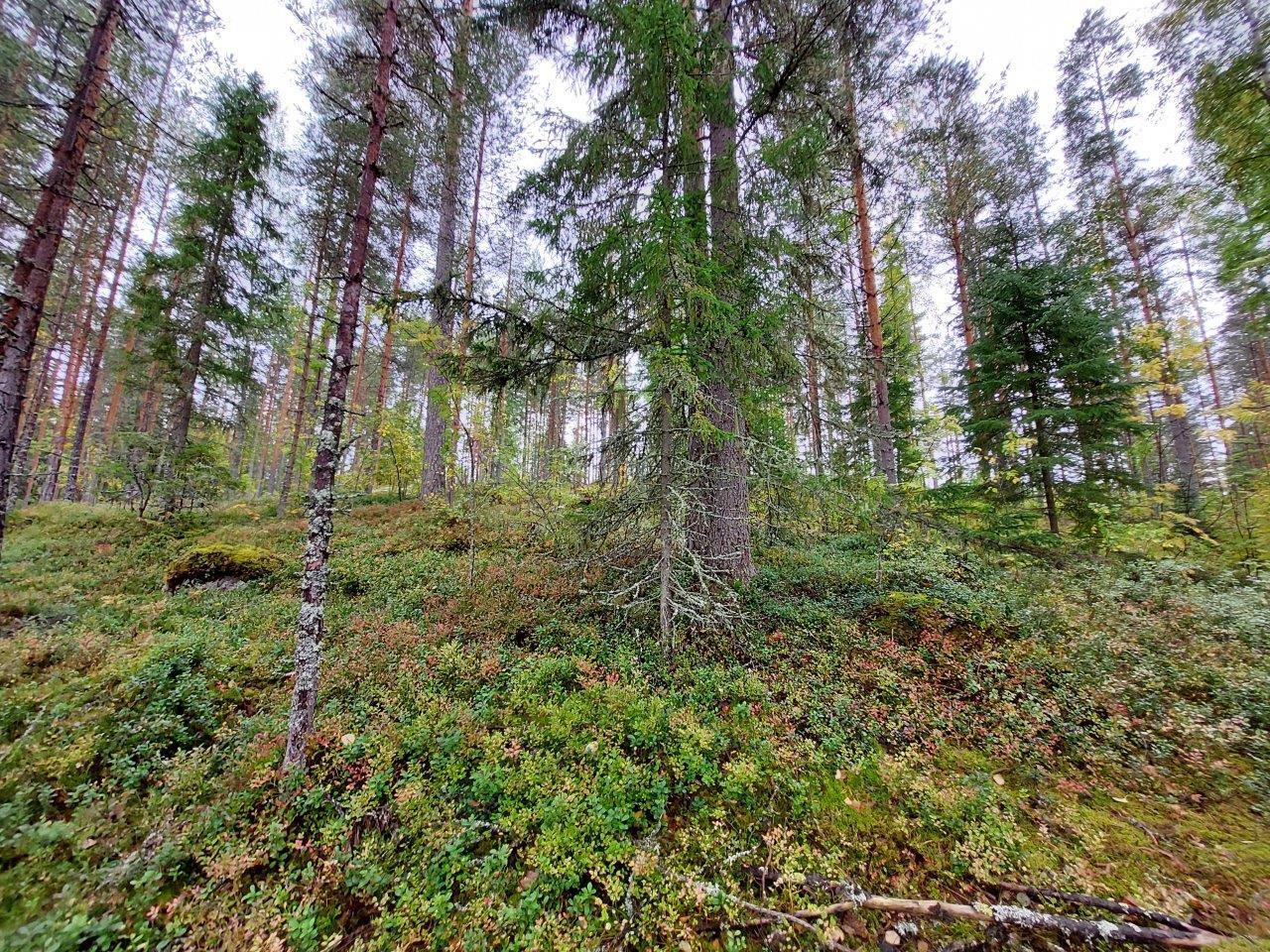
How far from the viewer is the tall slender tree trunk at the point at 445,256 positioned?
6129 millimetres

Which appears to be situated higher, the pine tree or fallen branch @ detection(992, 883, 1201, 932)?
the pine tree

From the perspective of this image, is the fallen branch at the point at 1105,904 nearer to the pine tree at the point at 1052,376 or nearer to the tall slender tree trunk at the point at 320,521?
the tall slender tree trunk at the point at 320,521

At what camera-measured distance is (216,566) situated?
324 inches

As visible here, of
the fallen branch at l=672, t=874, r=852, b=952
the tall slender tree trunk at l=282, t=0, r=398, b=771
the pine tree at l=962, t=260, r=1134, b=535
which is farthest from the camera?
the pine tree at l=962, t=260, r=1134, b=535

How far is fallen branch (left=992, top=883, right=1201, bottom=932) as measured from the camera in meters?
2.70

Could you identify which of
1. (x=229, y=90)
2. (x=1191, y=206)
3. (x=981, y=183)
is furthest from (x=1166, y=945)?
(x=229, y=90)

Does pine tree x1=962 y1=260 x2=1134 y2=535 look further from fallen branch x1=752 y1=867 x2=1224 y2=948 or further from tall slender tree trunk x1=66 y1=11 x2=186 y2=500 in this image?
tall slender tree trunk x1=66 y1=11 x2=186 y2=500

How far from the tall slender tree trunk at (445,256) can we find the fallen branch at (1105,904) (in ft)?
24.8

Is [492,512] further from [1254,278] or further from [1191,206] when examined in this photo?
[1191,206]

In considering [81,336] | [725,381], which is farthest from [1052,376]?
[81,336]

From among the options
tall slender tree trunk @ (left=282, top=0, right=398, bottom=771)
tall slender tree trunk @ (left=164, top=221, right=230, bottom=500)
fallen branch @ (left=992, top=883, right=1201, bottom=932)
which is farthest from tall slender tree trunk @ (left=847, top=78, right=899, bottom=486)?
tall slender tree trunk @ (left=164, top=221, right=230, bottom=500)

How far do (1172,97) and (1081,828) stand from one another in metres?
11.5

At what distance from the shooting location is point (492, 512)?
11359 millimetres

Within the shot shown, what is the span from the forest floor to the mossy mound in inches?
42.8
